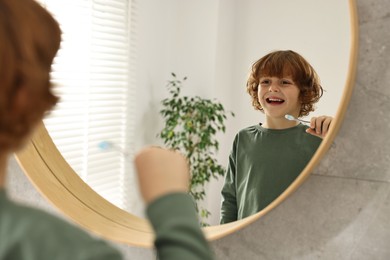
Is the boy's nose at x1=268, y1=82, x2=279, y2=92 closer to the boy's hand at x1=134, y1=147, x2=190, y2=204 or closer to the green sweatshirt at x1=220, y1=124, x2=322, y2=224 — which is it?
the green sweatshirt at x1=220, y1=124, x2=322, y2=224

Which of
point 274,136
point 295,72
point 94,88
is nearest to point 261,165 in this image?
point 274,136

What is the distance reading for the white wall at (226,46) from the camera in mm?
698

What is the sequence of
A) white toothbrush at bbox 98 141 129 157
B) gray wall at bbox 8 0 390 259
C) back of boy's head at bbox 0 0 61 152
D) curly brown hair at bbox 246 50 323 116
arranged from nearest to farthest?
back of boy's head at bbox 0 0 61 152 → gray wall at bbox 8 0 390 259 → curly brown hair at bbox 246 50 323 116 → white toothbrush at bbox 98 141 129 157

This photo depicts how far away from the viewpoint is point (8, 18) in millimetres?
382

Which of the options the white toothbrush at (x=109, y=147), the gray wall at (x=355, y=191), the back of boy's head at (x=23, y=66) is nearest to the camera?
the back of boy's head at (x=23, y=66)

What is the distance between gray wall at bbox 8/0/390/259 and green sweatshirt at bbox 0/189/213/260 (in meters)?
0.30

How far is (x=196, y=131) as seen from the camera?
998 mm

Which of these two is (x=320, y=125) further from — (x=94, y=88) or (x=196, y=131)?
(x=94, y=88)

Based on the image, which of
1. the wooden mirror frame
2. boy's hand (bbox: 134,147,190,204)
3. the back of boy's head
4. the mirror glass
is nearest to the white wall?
the mirror glass

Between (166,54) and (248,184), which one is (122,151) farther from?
(248,184)

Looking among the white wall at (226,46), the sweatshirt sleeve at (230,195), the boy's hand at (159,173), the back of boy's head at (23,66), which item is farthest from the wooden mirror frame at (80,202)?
the back of boy's head at (23,66)

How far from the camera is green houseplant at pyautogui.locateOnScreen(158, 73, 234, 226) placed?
2.89 feet

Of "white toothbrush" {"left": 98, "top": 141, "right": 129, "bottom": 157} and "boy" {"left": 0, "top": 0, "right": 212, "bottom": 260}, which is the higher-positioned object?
"boy" {"left": 0, "top": 0, "right": 212, "bottom": 260}

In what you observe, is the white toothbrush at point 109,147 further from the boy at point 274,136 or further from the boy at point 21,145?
the boy at point 21,145
